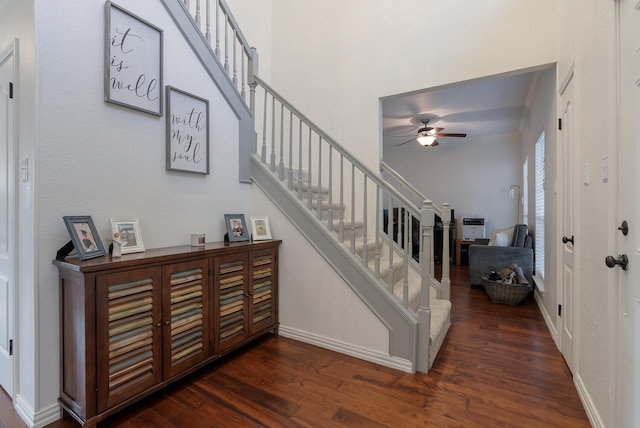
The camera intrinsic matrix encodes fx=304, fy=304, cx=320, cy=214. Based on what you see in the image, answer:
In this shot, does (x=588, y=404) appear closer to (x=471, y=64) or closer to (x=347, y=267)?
(x=347, y=267)

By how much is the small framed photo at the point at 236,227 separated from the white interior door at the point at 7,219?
1.27 metres

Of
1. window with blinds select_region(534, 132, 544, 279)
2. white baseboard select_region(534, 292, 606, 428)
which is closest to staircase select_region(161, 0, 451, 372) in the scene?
white baseboard select_region(534, 292, 606, 428)

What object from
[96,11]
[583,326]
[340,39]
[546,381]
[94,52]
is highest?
[340,39]

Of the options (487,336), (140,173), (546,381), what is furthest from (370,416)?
(140,173)

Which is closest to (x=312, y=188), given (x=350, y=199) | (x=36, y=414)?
(x=350, y=199)

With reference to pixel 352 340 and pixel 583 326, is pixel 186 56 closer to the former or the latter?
pixel 352 340

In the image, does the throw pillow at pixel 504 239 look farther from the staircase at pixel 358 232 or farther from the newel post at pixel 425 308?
the newel post at pixel 425 308

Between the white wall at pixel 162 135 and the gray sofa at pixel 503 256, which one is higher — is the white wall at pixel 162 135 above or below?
above

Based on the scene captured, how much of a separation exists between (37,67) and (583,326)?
3.37 metres

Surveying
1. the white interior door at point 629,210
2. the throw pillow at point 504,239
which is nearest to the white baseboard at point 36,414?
the white interior door at point 629,210

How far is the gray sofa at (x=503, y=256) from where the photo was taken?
13.4 feet

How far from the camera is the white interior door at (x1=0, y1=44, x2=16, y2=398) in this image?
1714mm

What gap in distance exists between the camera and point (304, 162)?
13.0ft

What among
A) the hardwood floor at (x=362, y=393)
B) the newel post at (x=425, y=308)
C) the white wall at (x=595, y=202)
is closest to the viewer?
the white wall at (x=595, y=202)
